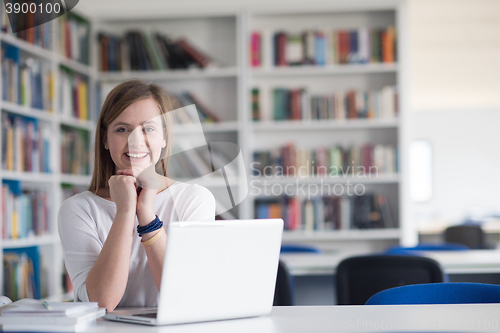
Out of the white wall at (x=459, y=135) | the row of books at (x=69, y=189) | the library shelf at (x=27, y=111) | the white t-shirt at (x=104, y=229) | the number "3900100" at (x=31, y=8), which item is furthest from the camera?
the white wall at (x=459, y=135)

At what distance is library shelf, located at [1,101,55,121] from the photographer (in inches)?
118

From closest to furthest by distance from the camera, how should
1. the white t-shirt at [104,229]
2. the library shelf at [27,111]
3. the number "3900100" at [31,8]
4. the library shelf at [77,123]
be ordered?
the white t-shirt at [104,229] < the library shelf at [27,111] < the number "3900100" at [31,8] < the library shelf at [77,123]

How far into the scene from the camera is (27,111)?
123 inches

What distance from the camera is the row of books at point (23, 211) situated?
300 centimetres

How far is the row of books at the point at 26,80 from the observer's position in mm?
3018

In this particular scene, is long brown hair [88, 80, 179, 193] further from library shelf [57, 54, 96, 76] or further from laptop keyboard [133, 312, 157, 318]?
library shelf [57, 54, 96, 76]

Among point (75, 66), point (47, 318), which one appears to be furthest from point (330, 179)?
point (47, 318)

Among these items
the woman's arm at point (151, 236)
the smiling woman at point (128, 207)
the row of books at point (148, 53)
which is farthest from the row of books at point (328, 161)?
the woman's arm at point (151, 236)

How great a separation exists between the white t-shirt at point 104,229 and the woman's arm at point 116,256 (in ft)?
0.22

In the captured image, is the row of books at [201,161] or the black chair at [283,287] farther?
the row of books at [201,161]

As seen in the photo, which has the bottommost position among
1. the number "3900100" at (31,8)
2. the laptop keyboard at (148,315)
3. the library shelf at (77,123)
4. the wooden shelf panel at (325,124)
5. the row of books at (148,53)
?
the laptop keyboard at (148,315)

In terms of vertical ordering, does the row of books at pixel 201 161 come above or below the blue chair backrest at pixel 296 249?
above

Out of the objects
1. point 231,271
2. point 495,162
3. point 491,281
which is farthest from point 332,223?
point 495,162

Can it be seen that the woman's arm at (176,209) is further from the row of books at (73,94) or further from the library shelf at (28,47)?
the row of books at (73,94)
